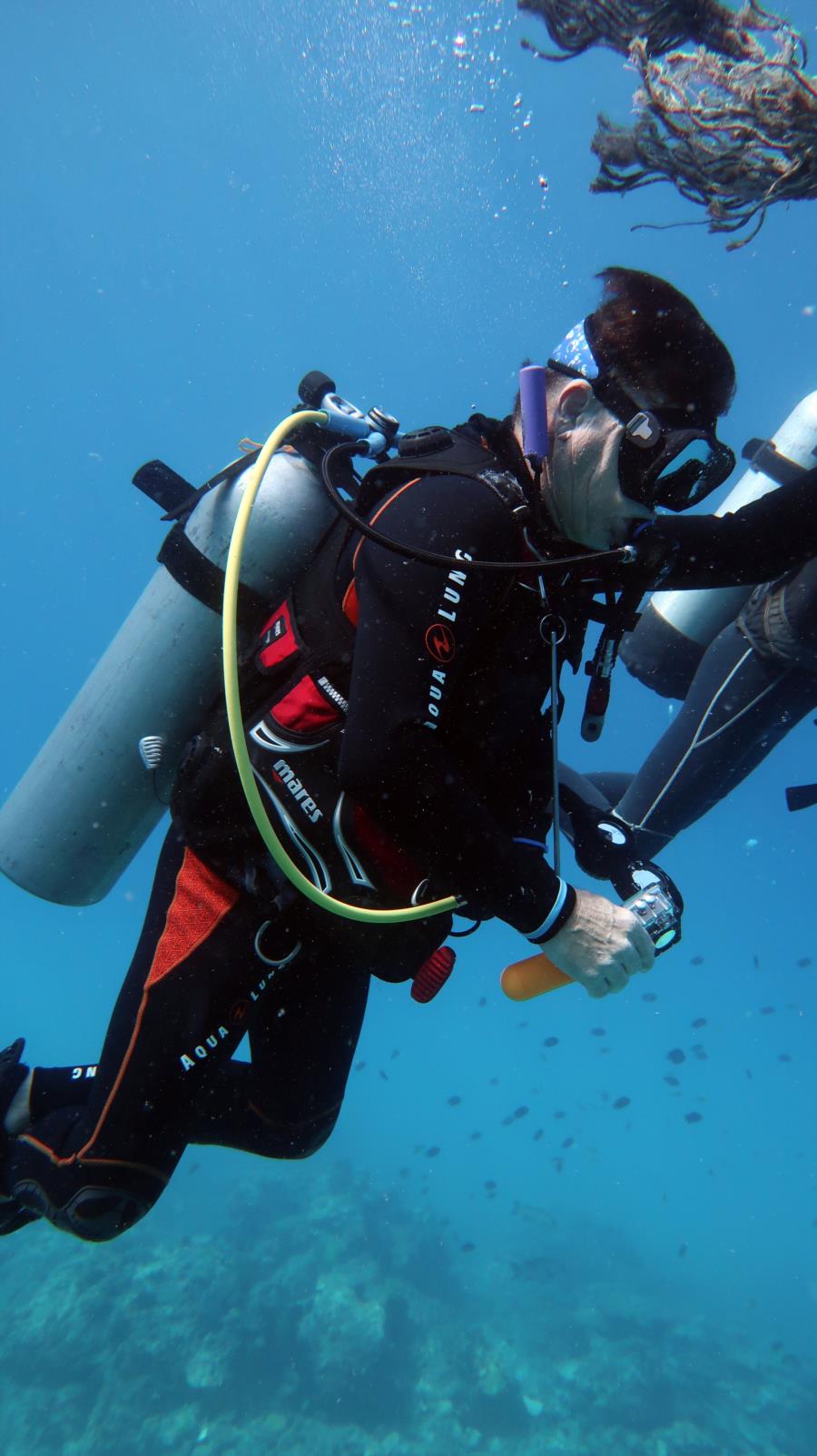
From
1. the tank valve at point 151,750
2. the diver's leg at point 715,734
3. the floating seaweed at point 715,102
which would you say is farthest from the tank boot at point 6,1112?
the floating seaweed at point 715,102

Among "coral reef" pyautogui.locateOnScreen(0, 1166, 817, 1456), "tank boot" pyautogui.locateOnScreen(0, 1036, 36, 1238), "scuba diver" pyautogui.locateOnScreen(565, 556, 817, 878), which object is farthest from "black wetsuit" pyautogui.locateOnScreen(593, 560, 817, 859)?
"coral reef" pyautogui.locateOnScreen(0, 1166, 817, 1456)

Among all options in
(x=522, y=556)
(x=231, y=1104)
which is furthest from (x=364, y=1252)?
(x=522, y=556)

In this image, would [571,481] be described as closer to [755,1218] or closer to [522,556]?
[522,556]

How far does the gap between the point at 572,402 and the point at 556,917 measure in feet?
4.91

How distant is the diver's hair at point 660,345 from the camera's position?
2.19m

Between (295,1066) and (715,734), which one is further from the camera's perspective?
(715,734)

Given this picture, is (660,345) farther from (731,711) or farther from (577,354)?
(731,711)

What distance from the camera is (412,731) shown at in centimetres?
198

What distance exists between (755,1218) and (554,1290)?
2582 cm

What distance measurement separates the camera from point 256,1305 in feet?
44.4

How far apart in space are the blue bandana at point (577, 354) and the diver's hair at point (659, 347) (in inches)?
1.0

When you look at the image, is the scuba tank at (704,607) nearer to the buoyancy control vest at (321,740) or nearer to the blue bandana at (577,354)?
the blue bandana at (577,354)

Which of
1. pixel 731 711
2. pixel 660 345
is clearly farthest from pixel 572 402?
pixel 731 711

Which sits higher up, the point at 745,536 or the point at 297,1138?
the point at 745,536
